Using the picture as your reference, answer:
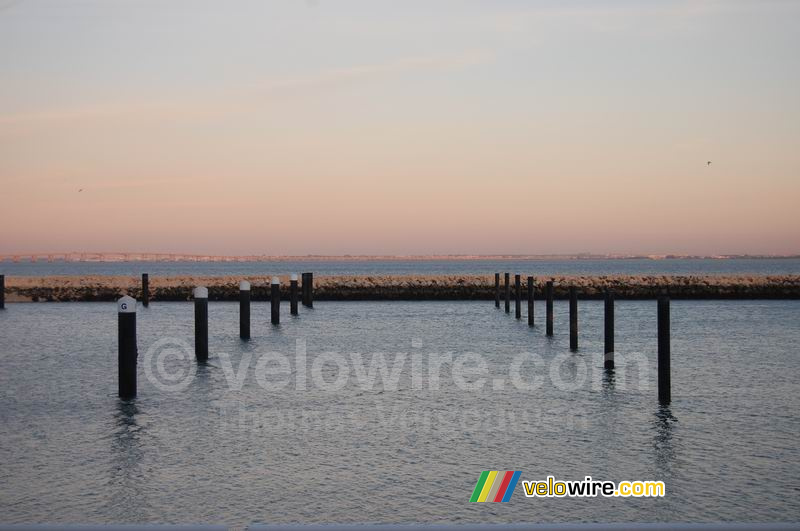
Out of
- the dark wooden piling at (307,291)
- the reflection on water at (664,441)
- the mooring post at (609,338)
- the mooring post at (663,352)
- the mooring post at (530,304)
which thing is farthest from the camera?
the dark wooden piling at (307,291)

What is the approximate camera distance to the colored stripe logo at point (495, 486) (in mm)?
9109

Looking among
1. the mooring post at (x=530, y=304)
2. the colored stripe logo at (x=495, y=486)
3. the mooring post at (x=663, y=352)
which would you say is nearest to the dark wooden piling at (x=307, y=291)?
the mooring post at (x=530, y=304)

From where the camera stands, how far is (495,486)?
376 inches

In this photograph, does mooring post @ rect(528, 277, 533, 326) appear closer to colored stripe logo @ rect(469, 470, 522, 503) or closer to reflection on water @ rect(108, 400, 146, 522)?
reflection on water @ rect(108, 400, 146, 522)

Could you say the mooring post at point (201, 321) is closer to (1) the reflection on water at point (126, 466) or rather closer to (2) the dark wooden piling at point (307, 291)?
(1) the reflection on water at point (126, 466)

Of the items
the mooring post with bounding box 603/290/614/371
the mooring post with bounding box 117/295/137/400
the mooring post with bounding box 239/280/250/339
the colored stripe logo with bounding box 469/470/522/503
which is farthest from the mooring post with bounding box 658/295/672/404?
the mooring post with bounding box 239/280/250/339

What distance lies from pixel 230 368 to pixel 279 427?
710 cm

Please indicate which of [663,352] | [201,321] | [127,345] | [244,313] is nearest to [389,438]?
[127,345]

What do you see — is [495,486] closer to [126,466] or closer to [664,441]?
[664,441]

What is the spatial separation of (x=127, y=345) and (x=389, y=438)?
4876 mm

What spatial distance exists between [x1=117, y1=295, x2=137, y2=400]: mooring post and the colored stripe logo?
660cm

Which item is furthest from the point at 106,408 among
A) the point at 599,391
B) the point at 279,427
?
the point at 599,391

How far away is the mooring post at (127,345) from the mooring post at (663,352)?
844 cm

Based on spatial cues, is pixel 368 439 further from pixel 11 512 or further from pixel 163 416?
pixel 11 512
